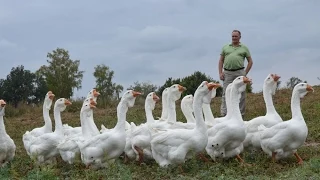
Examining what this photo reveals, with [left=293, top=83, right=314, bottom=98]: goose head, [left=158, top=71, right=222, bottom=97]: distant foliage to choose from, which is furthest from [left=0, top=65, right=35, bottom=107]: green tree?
[left=293, top=83, right=314, bottom=98]: goose head

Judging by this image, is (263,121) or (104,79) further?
(104,79)

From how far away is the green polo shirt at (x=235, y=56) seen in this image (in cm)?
1381

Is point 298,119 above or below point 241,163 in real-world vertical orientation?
above

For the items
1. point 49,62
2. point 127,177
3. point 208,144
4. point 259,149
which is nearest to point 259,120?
point 259,149

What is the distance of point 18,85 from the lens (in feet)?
159

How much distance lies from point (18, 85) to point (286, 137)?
136 feet

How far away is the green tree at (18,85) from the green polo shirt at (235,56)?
34139 mm

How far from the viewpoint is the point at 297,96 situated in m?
10.7

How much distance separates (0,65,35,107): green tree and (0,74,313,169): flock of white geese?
115 feet

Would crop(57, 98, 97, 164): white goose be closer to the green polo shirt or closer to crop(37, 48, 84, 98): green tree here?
the green polo shirt

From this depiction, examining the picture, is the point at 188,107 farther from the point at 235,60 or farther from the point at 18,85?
the point at 18,85

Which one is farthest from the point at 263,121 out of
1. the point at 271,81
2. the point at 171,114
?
the point at 171,114

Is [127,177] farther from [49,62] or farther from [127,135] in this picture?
[49,62]

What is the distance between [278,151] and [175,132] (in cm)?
202
